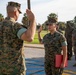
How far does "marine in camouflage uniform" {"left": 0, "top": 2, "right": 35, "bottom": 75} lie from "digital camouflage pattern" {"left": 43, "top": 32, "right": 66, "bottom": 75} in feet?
5.13

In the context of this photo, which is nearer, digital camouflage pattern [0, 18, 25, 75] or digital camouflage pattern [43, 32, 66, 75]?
digital camouflage pattern [0, 18, 25, 75]

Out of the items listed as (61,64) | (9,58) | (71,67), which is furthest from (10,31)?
(71,67)

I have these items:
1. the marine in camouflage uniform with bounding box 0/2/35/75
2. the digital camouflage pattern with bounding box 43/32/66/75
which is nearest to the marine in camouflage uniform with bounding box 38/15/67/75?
the digital camouflage pattern with bounding box 43/32/66/75

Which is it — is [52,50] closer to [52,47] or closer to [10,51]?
[52,47]

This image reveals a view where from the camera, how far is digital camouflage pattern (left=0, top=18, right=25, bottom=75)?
362 cm

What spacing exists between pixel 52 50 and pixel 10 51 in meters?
1.76

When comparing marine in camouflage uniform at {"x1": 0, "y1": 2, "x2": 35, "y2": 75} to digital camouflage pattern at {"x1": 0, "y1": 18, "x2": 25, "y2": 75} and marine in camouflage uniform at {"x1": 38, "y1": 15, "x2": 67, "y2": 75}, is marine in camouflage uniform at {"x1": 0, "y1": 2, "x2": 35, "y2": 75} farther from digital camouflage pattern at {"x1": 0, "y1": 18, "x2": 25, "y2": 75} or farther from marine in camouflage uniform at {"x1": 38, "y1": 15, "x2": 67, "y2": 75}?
marine in camouflage uniform at {"x1": 38, "y1": 15, "x2": 67, "y2": 75}

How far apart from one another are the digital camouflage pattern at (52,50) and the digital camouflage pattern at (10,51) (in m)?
1.58

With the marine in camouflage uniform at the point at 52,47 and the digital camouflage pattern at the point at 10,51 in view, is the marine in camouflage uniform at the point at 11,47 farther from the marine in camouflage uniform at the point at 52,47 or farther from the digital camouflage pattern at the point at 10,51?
the marine in camouflage uniform at the point at 52,47

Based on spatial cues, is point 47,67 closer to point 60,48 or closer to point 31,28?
point 60,48

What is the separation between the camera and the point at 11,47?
3656mm

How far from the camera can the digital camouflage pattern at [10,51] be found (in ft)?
11.9

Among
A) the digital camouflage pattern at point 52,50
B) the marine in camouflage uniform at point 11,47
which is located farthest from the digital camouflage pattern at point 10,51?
the digital camouflage pattern at point 52,50

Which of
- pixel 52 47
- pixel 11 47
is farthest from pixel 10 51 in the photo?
pixel 52 47
